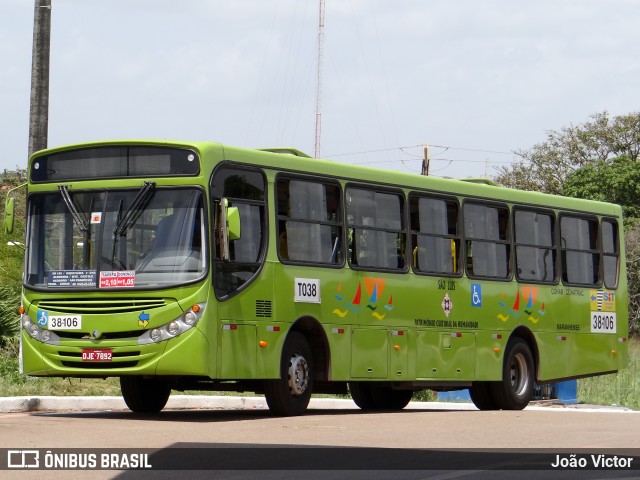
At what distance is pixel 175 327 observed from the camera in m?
16.6

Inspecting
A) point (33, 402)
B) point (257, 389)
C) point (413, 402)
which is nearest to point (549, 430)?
point (257, 389)

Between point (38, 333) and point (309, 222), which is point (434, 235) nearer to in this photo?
point (309, 222)

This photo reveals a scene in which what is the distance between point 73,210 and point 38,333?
148cm

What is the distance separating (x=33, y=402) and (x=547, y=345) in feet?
27.1

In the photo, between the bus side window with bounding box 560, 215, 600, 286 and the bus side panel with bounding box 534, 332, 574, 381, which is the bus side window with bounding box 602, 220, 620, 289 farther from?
the bus side panel with bounding box 534, 332, 574, 381

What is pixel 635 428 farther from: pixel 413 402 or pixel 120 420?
pixel 413 402

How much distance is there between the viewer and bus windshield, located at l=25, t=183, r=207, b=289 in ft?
54.8

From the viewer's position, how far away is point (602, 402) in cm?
2538

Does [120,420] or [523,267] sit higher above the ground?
[523,267]

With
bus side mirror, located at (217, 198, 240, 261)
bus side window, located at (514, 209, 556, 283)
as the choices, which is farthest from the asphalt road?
bus side window, located at (514, 209, 556, 283)

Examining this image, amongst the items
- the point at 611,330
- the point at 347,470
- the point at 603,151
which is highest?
the point at 603,151

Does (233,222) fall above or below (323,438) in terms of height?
above

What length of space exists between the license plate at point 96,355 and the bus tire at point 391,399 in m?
6.78

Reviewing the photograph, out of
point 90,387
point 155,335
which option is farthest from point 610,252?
point 155,335
